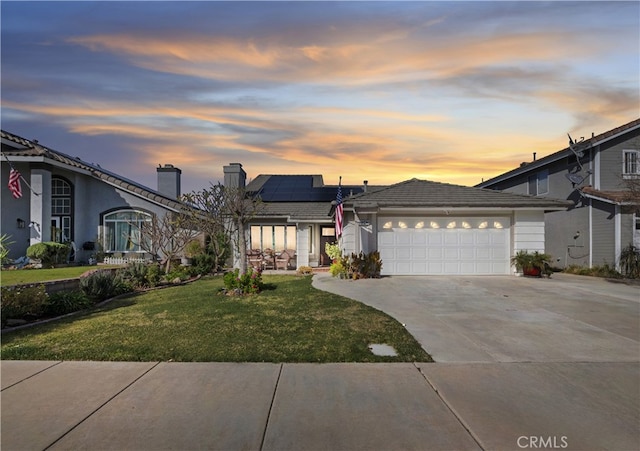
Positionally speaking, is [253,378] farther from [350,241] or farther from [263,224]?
[263,224]

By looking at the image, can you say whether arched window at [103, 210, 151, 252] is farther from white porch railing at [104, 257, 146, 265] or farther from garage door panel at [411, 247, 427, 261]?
garage door panel at [411, 247, 427, 261]

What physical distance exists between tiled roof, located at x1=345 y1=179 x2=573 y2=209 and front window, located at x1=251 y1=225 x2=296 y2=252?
18.4 ft

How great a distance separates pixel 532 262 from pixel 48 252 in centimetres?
2094

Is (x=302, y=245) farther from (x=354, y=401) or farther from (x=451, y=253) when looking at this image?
(x=354, y=401)

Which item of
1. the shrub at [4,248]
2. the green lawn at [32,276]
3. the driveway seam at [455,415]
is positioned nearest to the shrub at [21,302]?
the green lawn at [32,276]

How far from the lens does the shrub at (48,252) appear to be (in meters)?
14.9

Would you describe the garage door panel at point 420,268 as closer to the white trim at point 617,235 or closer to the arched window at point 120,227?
the white trim at point 617,235

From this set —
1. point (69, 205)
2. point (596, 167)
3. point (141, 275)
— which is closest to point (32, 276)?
point (141, 275)

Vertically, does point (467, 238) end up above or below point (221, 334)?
above

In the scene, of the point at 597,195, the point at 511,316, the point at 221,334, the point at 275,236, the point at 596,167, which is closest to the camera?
the point at 221,334

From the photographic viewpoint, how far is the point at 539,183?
804 inches

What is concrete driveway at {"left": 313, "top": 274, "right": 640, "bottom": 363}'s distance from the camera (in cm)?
523

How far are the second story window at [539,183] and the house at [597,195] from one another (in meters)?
0.82

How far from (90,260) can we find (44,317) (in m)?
11.9
